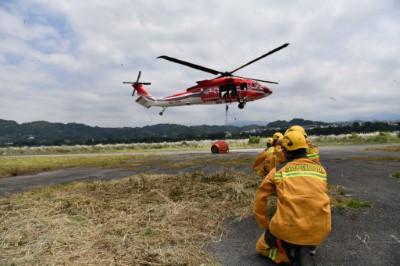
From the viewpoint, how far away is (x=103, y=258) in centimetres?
493

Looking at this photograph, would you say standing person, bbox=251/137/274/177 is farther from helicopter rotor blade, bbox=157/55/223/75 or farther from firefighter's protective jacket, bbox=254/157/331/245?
helicopter rotor blade, bbox=157/55/223/75

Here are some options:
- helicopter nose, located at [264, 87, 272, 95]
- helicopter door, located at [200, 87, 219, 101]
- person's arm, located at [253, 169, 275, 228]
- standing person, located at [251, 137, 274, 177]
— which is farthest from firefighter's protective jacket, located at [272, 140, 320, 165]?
helicopter nose, located at [264, 87, 272, 95]

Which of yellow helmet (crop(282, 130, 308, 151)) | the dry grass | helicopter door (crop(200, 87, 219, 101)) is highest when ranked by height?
helicopter door (crop(200, 87, 219, 101))

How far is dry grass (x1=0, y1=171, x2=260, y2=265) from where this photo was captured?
5008mm

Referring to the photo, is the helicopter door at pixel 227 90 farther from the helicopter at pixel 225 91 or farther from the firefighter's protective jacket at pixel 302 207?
the firefighter's protective jacket at pixel 302 207

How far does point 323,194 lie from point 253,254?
2043 mm

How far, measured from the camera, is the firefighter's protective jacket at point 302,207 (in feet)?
12.5

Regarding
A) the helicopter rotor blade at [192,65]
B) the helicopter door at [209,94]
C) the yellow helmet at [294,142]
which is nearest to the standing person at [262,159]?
the yellow helmet at [294,142]

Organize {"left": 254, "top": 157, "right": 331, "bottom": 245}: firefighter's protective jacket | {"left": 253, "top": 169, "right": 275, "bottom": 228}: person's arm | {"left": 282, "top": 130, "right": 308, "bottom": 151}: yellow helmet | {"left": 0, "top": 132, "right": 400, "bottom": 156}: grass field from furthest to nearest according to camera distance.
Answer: {"left": 0, "top": 132, "right": 400, "bottom": 156}: grass field → {"left": 282, "top": 130, "right": 308, "bottom": 151}: yellow helmet → {"left": 253, "top": 169, "right": 275, "bottom": 228}: person's arm → {"left": 254, "top": 157, "right": 331, "bottom": 245}: firefighter's protective jacket

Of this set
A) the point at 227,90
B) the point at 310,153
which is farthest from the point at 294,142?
the point at 227,90

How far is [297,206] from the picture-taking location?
380 cm

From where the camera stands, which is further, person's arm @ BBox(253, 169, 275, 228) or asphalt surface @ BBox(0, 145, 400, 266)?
asphalt surface @ BBox(0, 145, 400, 266)

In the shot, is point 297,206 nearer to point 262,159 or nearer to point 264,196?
point 264,196

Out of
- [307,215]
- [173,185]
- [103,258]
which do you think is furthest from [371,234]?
[173,185]
